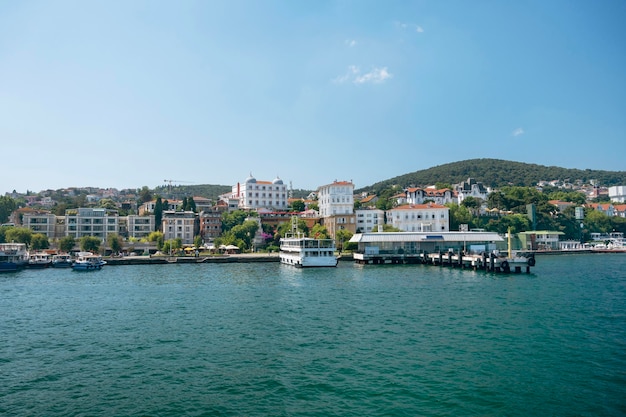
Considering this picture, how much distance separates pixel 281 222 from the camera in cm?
10369

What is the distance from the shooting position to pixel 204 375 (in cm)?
1786

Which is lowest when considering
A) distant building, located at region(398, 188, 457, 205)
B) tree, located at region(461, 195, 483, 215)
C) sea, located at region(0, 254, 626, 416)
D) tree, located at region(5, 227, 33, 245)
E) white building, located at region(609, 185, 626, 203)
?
sea, located at region(0, 254, 626, 416)

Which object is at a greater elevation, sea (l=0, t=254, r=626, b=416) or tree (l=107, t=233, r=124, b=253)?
tree (l=107, t=233, r=124, b=253)

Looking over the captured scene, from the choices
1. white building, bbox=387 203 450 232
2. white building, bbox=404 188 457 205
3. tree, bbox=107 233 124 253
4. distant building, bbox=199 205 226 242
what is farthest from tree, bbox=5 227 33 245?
white building, bbox=404 188 457 205

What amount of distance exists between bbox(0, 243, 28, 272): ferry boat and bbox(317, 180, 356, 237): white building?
54099 millimetres

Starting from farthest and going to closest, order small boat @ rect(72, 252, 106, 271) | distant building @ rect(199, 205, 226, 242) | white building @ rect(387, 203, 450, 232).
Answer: distant building @ rect(199, 205, 226, 242) < white building @ rect(387, 203, 450, 232) < small boat @ rect(72, 252, 106, 271)

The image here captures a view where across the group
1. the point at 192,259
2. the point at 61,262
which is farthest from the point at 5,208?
the point at 192,259

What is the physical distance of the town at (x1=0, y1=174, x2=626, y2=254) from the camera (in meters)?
91.2

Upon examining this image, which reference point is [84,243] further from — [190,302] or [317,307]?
[317,307]

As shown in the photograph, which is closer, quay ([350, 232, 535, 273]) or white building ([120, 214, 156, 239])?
quay ([350, 232, 535, 273])

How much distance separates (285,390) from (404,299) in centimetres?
2049

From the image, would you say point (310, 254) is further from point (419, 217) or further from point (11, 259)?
point (11, 259)

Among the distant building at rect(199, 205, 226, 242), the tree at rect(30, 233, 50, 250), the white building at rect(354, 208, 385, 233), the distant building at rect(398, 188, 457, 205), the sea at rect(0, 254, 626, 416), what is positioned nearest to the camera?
the sea at rect(0, 254, 626, 416)

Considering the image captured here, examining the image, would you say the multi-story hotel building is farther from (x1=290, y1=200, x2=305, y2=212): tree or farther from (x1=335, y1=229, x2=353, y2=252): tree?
(x1=335, y1=229, x2=353, y2=252): tree
